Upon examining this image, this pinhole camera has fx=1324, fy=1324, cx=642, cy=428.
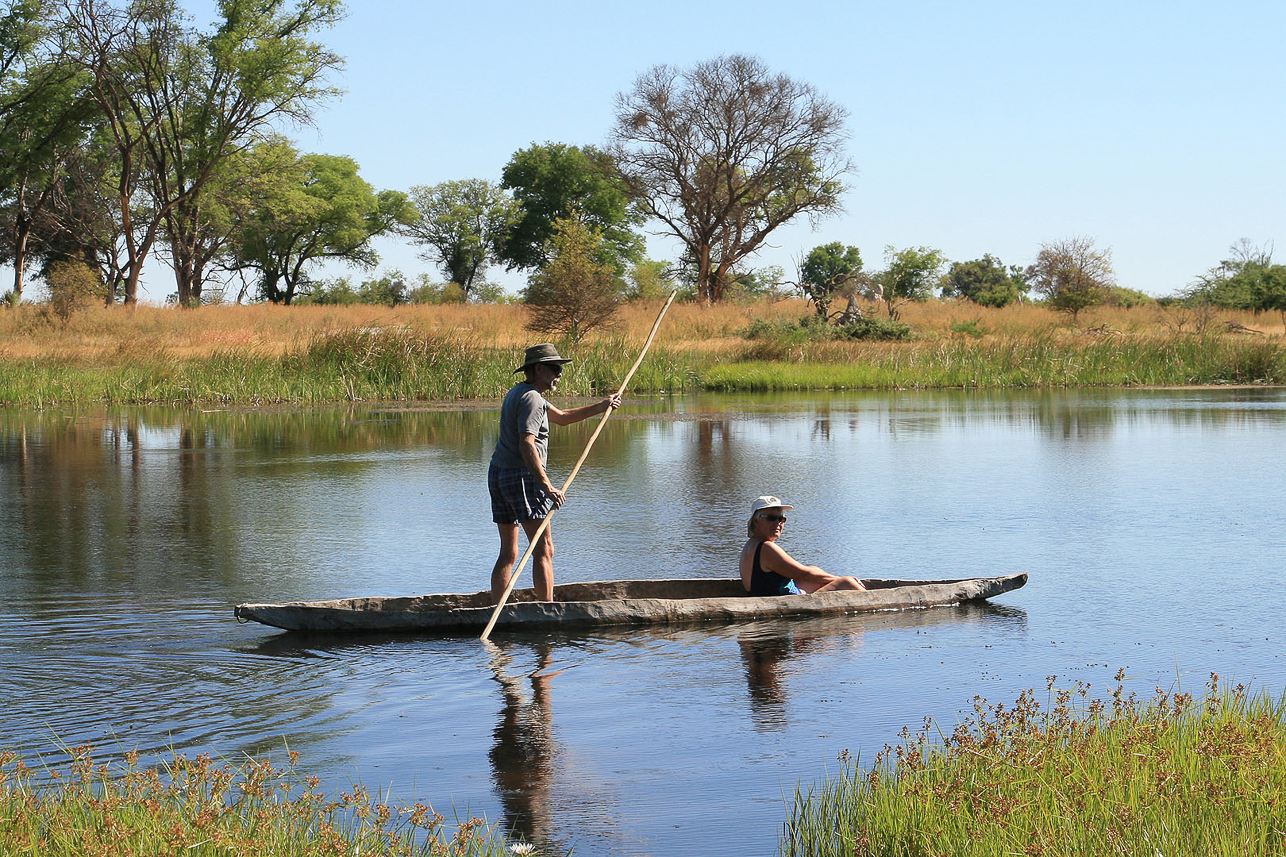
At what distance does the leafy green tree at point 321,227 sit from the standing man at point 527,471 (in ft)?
212

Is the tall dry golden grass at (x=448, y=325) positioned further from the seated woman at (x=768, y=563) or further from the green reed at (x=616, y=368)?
the seated woman at (x=768, y=563)

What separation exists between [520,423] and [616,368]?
74.2 ft

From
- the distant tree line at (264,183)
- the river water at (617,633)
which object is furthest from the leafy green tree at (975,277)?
the river water at (617,633)

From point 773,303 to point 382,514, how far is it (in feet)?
125

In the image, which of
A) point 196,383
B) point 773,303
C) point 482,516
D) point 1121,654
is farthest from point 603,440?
point 773,303

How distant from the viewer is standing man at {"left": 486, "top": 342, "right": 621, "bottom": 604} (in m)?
8.68

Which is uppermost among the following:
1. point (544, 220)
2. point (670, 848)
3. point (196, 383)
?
point (544, 220)

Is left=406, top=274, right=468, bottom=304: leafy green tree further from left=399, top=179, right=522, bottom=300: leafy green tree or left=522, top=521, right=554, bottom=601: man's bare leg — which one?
left=522, top=521, right=554, bottom=601: man's bare leg

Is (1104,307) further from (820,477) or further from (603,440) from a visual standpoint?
(820,477)

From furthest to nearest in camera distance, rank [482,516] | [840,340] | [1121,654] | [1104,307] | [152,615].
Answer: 1. [1104,307]
2. [840,340]
3. [482,516]
4. [152,615]
5. [1121,654]

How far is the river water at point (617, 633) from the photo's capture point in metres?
6.16

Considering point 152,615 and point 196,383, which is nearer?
point 152,615

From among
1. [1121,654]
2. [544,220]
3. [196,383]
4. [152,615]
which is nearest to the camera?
[1121,654]

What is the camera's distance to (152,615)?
900cm
